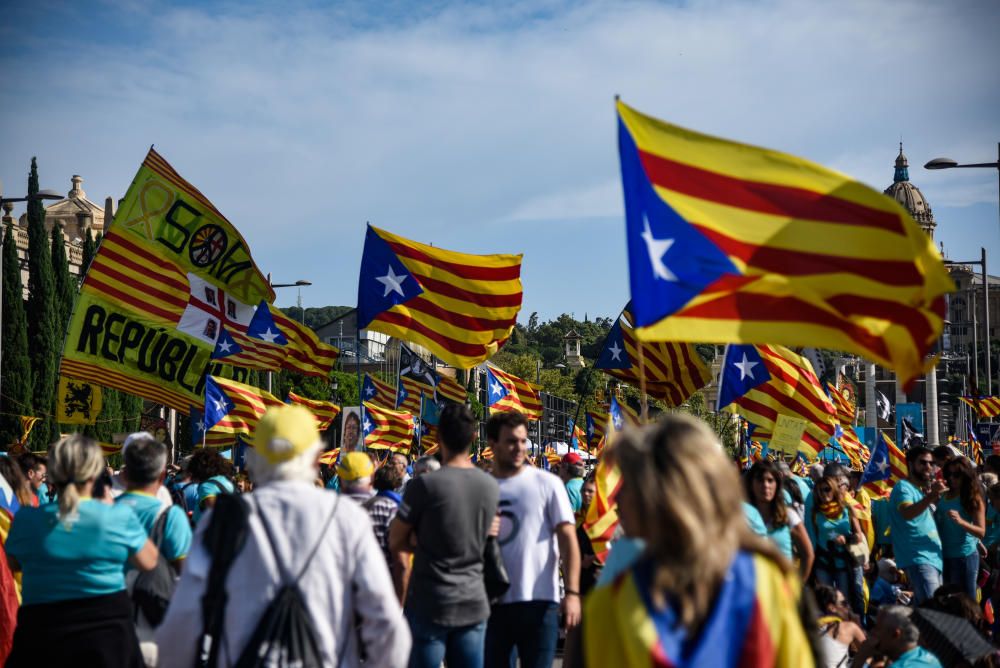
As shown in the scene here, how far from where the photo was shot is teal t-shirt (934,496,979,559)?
A: 9922mm

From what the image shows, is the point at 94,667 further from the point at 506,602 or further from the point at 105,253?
the point at 105,253

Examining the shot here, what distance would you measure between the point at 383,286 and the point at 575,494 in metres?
3.24

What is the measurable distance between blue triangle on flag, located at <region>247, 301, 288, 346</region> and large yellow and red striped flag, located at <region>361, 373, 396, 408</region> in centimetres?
653

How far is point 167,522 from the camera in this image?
222 inches

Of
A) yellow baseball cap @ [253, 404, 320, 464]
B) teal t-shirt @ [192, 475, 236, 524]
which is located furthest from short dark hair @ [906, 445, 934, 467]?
yellow baseball cap @ [253, 404, 320, 464]

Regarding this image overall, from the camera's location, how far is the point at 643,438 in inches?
111

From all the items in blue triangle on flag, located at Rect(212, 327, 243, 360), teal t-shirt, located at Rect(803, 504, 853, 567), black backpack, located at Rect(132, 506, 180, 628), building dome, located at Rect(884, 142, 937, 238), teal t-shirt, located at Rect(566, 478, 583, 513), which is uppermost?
building dome, located at Rect(884, 142, 937, 238)

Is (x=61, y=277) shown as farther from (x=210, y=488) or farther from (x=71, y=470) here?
(x=71, y=470)

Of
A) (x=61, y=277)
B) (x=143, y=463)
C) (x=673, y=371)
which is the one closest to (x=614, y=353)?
(x=673, y=371)

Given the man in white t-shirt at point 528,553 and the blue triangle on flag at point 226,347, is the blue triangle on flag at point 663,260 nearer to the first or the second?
the man in white t-shirt at point 528,553

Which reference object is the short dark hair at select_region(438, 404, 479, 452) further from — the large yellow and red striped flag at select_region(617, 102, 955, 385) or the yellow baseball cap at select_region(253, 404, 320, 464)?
the yellow baseball cap at select_region(253, 404, 320, 464)

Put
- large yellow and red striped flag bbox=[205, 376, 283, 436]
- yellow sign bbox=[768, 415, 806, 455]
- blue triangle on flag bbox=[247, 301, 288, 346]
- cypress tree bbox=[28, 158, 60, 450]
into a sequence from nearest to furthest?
yellow sign bbox=[768, 415, 806, 455] < large yellow and red striped flag bbox=[205, 376, 283, 436] < blue triangle on flag bbox=[247, 301, 288, 346] < cypress tree bbox=[28, 158, 60, 450]

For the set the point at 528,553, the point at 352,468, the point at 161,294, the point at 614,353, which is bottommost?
the point at 528,553

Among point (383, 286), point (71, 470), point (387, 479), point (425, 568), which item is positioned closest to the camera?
point (71, 470)
